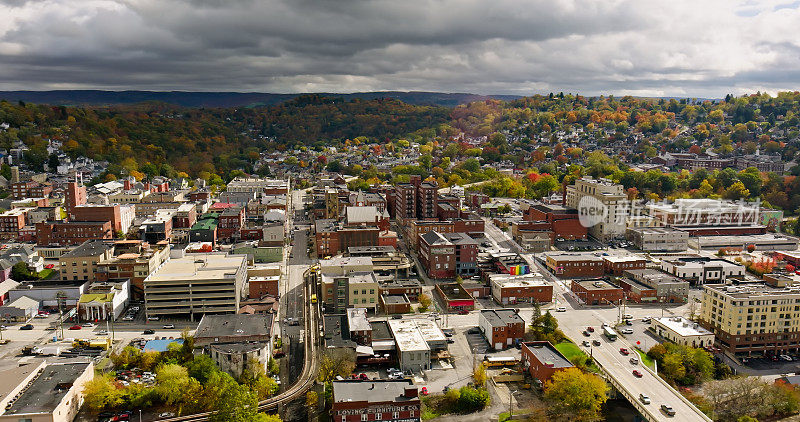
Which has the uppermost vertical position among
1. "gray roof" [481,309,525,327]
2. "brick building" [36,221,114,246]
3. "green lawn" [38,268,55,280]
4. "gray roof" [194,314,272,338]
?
"brick building" [36,221,114,246]

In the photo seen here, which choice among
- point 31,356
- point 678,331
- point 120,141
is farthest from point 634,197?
point 120,141

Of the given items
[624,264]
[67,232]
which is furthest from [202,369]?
[624,264]

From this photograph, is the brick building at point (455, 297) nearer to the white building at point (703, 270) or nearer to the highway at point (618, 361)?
the highway at point (618, 361)

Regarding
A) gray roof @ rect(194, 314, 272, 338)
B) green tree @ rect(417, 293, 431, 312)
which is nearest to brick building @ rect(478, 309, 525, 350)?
green tree @ rect(417, 293, 431, 312)

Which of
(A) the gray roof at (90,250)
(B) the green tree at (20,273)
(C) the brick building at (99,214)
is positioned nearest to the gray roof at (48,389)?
(A) the gray roof at (90,250)

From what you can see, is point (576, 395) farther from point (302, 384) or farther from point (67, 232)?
point (67, 232)

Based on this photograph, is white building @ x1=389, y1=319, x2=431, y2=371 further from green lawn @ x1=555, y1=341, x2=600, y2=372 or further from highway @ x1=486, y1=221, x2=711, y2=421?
highway @ x1=486, y1=221, x2=711, y2=421

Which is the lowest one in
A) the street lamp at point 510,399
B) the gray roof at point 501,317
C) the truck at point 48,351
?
the street lamp at point 510,399
